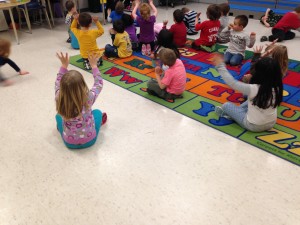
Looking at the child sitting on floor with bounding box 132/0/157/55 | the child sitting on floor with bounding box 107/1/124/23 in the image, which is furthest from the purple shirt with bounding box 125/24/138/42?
the child sitting on floor with bounding box 107/1/124/23

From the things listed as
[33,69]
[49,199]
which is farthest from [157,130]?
[33,69]

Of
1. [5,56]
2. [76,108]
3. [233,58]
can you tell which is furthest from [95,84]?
[233,58]

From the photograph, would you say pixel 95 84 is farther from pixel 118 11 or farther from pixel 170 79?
pixel 118 11

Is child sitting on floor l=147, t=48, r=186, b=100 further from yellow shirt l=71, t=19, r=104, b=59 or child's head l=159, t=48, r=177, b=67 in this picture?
yellow shirt l=71, t=19, r=104, b=59

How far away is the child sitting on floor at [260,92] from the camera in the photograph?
6.95ft

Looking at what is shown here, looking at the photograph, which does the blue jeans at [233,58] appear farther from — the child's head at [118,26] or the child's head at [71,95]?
the child's head at [71,95]

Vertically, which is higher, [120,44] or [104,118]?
[120,44]

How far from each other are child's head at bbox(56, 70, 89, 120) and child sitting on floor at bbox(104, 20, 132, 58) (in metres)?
2.28

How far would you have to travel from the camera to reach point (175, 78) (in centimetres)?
287

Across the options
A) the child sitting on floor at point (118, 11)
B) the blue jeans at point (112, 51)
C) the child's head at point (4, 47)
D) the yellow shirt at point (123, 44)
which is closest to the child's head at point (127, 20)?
the child sitting on floor at point (118, 11)

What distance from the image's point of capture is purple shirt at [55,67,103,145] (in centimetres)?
213

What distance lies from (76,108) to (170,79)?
47.0 inches

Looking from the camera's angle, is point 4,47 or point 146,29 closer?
point 4,47

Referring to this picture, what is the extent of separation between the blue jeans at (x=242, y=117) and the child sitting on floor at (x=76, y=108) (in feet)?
4.05
